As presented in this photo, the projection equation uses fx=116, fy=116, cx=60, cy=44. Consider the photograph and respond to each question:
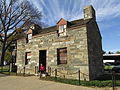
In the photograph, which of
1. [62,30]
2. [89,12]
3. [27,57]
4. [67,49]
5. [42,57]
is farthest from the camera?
[27,57]

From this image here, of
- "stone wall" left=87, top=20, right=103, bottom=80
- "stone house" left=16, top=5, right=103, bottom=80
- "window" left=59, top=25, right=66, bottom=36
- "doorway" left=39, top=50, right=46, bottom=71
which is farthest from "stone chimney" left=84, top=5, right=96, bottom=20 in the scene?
"doorway" left=39, top=50, right=46, bottom=71

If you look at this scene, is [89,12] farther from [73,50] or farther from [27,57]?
[27,57]

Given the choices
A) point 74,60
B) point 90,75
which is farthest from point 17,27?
point 90,75

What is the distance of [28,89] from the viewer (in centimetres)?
775

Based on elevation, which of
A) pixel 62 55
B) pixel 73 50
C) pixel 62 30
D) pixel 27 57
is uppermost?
pixel 62 30

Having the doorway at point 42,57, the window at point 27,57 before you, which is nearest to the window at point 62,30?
the doorway at point 42,57

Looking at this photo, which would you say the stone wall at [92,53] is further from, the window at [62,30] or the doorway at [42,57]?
the doorway at [42,57]

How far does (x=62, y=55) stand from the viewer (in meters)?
12.5

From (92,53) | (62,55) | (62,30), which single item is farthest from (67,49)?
(92,53)

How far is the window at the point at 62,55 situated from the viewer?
12376 millimetres

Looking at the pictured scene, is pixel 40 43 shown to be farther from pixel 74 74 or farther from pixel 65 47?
pixel 74 74

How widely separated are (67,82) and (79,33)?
4849 millimetres

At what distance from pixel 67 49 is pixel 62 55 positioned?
967 millimetres

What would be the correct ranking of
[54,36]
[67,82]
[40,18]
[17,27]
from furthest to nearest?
1. [40,18]
2. [17,27]
3. [54,36]
4. [67,82]
